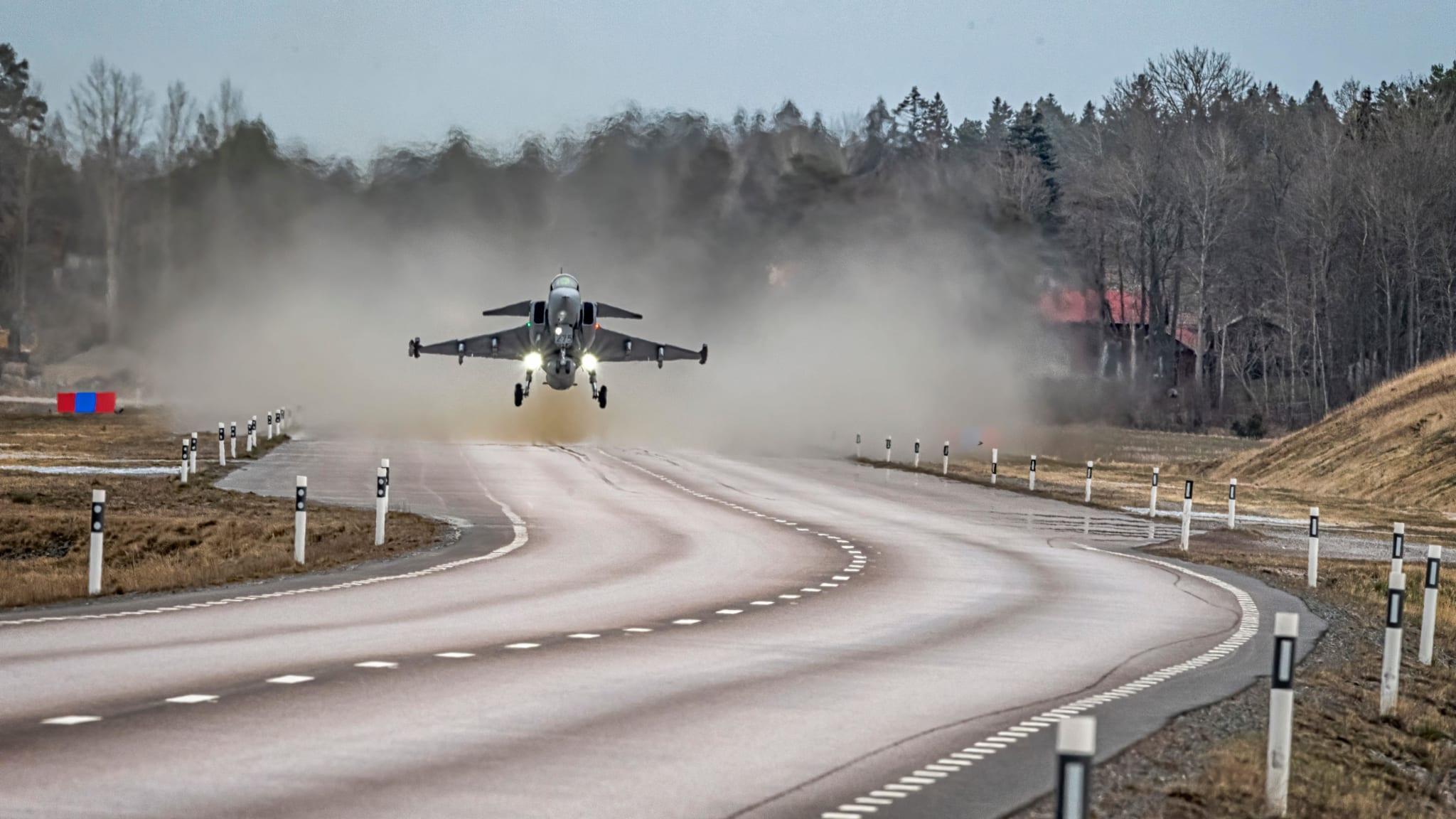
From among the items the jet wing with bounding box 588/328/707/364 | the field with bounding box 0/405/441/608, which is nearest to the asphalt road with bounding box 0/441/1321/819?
the field with bounding box 0/405/441/608

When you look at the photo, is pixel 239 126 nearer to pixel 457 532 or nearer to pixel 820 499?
pixel 820 499

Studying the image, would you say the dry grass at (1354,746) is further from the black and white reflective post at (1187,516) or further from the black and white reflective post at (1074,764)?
the black and white reflective post at (1187,516)

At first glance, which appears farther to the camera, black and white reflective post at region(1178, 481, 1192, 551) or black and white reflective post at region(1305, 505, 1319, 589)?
black and white reflective post at region(1178, 481, 1192, 551)

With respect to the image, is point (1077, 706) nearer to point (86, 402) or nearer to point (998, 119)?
point (86, 402)

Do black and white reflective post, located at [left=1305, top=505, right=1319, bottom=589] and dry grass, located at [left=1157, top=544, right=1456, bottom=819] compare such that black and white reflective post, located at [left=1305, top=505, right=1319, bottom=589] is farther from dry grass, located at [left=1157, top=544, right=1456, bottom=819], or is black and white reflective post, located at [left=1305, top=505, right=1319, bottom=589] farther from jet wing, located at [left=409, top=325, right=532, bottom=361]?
jet wing, located at [left=409, top=325, right=532, bottom=361]

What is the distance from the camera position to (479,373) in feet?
247

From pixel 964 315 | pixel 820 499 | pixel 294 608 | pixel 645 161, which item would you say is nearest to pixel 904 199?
pixel 964 315

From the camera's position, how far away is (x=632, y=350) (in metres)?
55.5

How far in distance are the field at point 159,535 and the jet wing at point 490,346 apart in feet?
35.9

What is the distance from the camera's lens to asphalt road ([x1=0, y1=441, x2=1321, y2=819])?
8758 mm

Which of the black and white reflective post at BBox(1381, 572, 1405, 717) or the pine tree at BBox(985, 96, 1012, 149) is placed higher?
the pine tree at BBox(985, 96, 1012, 149)

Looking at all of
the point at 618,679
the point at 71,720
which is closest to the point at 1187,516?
the point at 618,679

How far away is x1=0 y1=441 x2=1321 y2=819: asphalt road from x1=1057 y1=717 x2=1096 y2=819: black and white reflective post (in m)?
3.19

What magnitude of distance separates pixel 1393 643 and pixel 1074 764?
9234 mm
